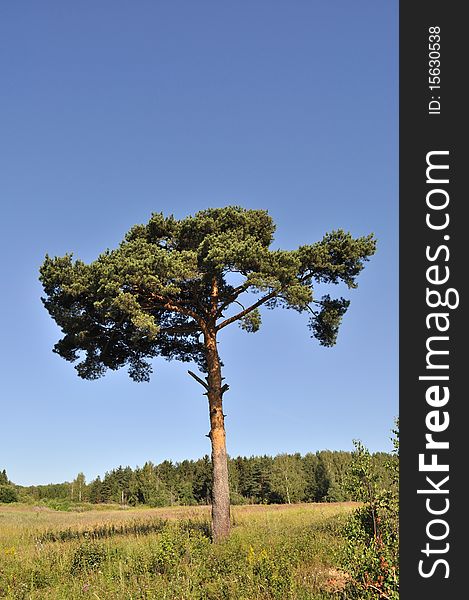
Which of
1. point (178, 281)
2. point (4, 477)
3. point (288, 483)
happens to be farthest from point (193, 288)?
point (4, 477)

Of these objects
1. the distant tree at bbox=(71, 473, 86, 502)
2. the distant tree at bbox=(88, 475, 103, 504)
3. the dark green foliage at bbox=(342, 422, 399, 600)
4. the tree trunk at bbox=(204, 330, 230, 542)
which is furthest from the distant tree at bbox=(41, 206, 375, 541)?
the distant tree at bbox=(71, 473, 86, 502)

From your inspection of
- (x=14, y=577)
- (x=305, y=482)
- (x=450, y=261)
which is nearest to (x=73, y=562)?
(x=14, y=577)

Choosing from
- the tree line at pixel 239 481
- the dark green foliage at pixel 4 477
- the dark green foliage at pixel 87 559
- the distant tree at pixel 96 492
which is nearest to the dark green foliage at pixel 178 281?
the dark green foliage at pixel 87 559

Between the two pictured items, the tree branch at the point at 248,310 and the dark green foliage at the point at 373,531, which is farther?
the tree branch at the point at 248,310

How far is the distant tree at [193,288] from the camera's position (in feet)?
49.0

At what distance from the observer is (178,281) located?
15.4 m

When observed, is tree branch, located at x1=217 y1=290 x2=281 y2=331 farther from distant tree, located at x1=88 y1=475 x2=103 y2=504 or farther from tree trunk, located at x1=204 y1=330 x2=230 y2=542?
distant tree, located at x1=88 y1=475 x2=103 y2=504

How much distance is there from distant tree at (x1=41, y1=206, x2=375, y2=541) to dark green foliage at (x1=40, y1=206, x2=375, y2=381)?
31 mm

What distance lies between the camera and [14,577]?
9812 millimetres

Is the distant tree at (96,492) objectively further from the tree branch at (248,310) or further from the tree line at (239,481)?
the tree branch at (248,310)

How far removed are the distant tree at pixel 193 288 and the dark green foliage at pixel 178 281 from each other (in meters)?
0.03

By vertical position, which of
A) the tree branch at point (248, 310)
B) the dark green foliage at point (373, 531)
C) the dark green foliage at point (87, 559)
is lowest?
the dark green foliage at point (87, 559)

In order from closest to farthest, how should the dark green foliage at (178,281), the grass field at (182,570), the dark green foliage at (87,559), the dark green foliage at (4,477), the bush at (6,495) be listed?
the grass field at (182,570) → the dark green foliage at (87,559) → the dark green foliage at (178,281) → the bush at (6,495) → the dark green foliage at (4,477)

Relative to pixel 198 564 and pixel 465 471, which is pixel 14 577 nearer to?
pixel 198 564
